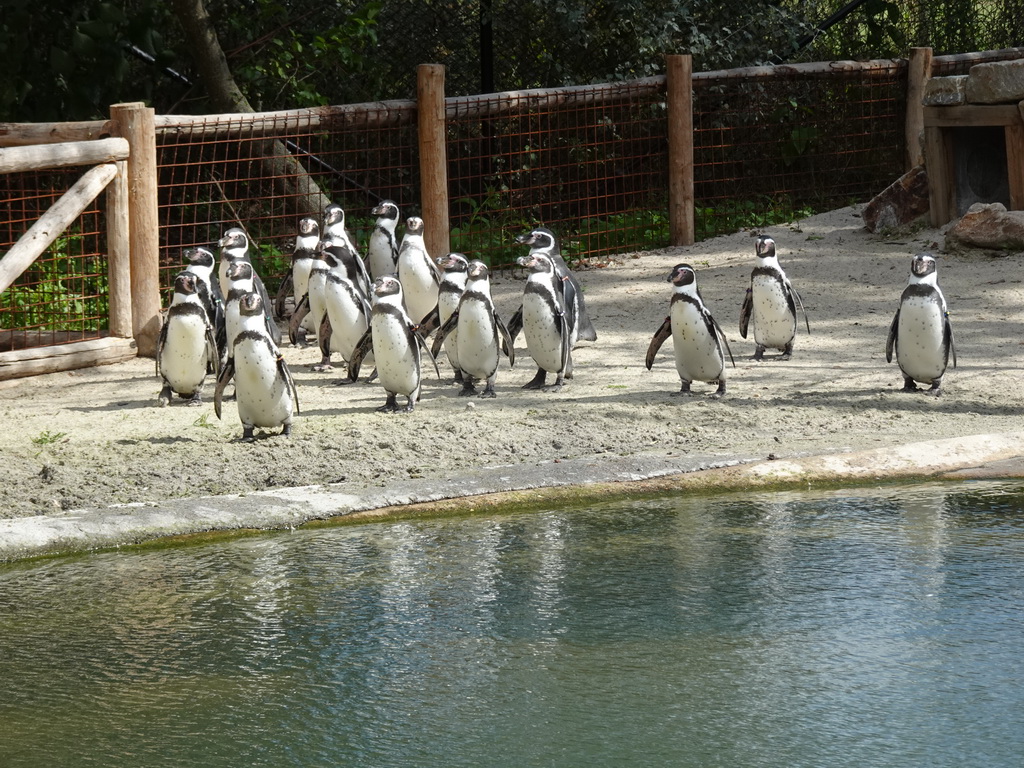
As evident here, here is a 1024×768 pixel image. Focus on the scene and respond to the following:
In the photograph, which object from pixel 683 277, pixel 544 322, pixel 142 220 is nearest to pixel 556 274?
pixel 544 322

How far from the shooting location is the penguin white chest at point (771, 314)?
697cm

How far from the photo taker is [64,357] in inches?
295

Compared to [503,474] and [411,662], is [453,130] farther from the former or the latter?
[411,662]

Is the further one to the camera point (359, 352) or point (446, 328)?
point (359, 352)

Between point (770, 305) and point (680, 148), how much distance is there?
402cm

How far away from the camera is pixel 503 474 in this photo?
16.6 feet

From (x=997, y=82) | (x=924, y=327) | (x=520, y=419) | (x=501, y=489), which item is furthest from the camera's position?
(x=997, y=82)

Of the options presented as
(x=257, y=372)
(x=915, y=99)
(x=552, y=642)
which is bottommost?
(x=552, y=642)

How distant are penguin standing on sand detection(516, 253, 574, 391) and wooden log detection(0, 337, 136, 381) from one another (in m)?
A: 2.30

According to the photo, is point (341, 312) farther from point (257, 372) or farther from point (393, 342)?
point (257, 372)

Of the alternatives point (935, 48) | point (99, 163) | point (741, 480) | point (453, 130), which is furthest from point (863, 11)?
point (741, 480)

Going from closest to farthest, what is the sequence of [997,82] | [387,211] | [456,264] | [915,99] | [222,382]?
[222,382]
[456,264]
[387,211]
[997,82]
[915,99]

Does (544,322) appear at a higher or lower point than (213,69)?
lower

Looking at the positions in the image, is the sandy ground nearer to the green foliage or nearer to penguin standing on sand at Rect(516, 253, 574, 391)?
penguin standing on sand at Rect(516, 253, 574, 391)
